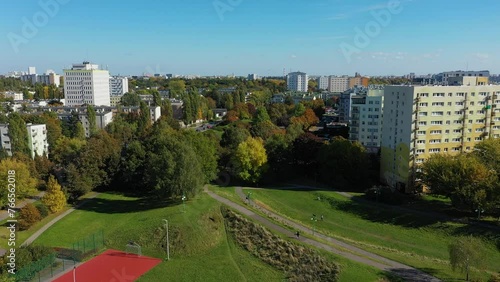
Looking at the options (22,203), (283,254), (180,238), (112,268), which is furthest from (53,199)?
(283,254)

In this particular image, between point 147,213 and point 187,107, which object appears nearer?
point 147,213

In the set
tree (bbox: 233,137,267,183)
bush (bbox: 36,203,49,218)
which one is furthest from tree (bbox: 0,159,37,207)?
tree (bbox: 233,137,267,183)

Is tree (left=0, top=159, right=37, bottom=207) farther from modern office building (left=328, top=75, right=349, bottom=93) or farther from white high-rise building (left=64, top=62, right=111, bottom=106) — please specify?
Result: modern office building (left=328, top=75, right=349, bottom=93)

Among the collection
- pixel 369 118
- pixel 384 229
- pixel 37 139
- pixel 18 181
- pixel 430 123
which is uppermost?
pixel 430 123

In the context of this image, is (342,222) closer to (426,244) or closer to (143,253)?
(426,244)

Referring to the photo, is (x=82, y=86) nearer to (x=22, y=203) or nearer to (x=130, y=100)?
(x=130, y=100)

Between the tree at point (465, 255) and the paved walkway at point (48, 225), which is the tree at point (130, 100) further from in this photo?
the tree at point (465, 255)

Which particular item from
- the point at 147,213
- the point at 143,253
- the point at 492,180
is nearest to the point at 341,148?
the point at 492,180
